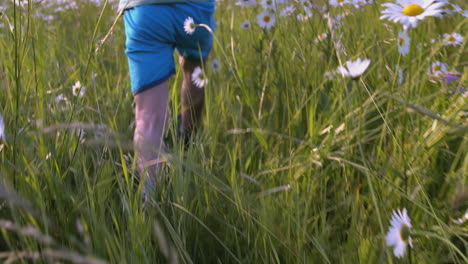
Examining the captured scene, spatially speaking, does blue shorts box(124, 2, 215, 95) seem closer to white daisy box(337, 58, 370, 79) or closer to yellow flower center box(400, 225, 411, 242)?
white daisy box(337, 58, 370, 79)

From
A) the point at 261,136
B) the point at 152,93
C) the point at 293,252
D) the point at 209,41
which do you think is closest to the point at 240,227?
the point at 293,252

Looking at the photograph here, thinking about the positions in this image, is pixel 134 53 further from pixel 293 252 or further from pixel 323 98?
pixel 293 252

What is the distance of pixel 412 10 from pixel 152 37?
767 millimetres

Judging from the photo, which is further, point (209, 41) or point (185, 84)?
point (185, 84)

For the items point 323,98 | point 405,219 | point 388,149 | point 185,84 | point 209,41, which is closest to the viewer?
point 405,219

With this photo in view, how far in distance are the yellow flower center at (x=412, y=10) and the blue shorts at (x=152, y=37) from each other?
24.0 inches

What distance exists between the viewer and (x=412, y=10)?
1.04m

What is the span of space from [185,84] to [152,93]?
398mm

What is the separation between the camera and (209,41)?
1.69 m

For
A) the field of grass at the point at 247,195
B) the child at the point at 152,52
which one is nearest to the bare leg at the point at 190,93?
the child at the point at 152,52

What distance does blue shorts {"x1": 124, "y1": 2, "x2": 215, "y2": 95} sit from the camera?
139cm

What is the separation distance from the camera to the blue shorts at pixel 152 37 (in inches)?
54.6

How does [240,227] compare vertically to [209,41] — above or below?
below

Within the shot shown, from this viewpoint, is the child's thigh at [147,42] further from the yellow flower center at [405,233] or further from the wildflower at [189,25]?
the yellow flower center at [405,233]
